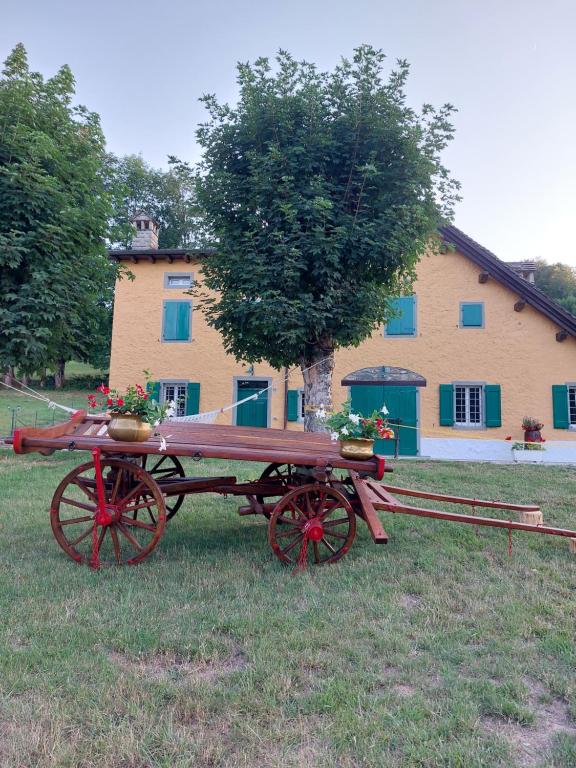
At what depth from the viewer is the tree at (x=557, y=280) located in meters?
30.8

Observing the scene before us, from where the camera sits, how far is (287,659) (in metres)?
2.73

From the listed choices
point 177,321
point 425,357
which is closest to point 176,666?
point 425,357

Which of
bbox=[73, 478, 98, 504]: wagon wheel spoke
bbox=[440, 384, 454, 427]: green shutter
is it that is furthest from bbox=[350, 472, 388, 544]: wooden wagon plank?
bbox=[440, 384, 454, 427]: green shutter

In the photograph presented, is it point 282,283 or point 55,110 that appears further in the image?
point 55,110

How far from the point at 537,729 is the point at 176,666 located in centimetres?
179

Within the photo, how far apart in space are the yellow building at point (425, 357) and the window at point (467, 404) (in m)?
0.03

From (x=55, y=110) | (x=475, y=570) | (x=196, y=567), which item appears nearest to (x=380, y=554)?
(x=475, y=570)

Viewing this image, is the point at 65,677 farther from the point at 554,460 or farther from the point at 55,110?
the point at 554,460

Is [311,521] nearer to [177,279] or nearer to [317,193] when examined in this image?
[317,193]

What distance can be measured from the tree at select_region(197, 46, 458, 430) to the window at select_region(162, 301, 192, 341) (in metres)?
8.38

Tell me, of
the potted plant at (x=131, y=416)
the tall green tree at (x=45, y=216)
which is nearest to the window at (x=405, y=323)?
the tall green tree at (x=45, y=216)

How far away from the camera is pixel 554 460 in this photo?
13.4 m

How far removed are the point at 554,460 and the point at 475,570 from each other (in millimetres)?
10669

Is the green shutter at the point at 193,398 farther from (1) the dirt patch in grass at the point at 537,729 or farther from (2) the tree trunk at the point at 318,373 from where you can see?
(1) the dirt patch in grass at the point at 537,729
